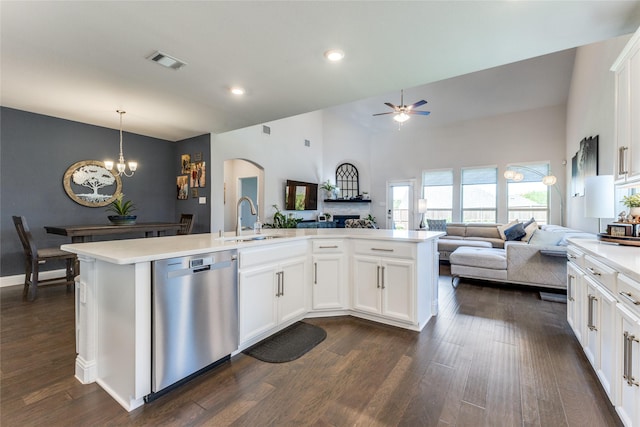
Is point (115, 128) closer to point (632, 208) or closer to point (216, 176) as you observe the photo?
point (216, 176)

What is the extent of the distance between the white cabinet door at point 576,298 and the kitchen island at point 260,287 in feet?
3.67

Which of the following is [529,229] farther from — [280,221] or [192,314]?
[192,314]

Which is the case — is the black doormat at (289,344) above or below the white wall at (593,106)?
below

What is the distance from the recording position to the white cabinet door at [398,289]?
2.60 m

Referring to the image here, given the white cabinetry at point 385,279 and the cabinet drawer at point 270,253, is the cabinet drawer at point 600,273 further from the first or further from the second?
the cabinet drawer at point 270,253

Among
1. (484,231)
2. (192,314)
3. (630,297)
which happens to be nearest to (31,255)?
(192,314)

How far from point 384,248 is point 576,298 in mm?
1561

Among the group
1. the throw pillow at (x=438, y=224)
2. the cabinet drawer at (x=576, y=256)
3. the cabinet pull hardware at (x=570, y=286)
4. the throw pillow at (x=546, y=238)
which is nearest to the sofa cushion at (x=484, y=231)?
the throw pillow at (x=438, y=224)

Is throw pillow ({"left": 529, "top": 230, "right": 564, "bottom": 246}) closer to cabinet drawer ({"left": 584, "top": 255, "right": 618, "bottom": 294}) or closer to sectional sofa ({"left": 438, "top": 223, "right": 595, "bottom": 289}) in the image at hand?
sectional sofa ({"left": 438, "top": 223, "right": 595, "bottom": 289})

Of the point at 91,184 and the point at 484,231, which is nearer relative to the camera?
the point at 91,184

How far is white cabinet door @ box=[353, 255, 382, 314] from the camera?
277 cm

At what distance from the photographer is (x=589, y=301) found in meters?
1.91

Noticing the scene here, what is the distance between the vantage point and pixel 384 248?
2725mm

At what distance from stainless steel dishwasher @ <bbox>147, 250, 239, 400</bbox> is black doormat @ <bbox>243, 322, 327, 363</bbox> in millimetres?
236
